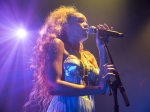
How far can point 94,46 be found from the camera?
384cm

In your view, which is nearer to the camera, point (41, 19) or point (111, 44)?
point (41, 19)

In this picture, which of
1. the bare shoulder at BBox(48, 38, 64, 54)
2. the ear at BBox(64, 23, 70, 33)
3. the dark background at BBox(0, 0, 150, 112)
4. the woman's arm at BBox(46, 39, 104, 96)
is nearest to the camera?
the woman's arm at BBox(46, 39, 104, 96)

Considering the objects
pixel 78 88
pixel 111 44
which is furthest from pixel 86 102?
pixel 111 44

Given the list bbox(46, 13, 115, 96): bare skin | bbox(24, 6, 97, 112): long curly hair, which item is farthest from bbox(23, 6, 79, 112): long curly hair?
bbox(46, 13, 115, 96): bare skin

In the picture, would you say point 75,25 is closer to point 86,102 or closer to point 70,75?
point 70,75

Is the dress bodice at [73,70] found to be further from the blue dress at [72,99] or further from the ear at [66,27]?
the ear at [66,27]

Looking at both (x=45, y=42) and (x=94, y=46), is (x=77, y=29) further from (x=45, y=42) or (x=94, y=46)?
(x=94, y=46)

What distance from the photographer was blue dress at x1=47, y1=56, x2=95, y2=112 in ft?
5.46

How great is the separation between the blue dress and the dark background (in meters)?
1.83

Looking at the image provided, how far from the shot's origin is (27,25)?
3.49m

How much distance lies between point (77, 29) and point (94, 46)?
1.93 metres

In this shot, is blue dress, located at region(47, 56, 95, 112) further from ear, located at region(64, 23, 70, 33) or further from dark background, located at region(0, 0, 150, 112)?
dark background, located at region(0, 0, 150, 112)

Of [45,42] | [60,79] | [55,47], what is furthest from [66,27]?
[60,79]

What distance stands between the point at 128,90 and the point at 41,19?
1.89m
